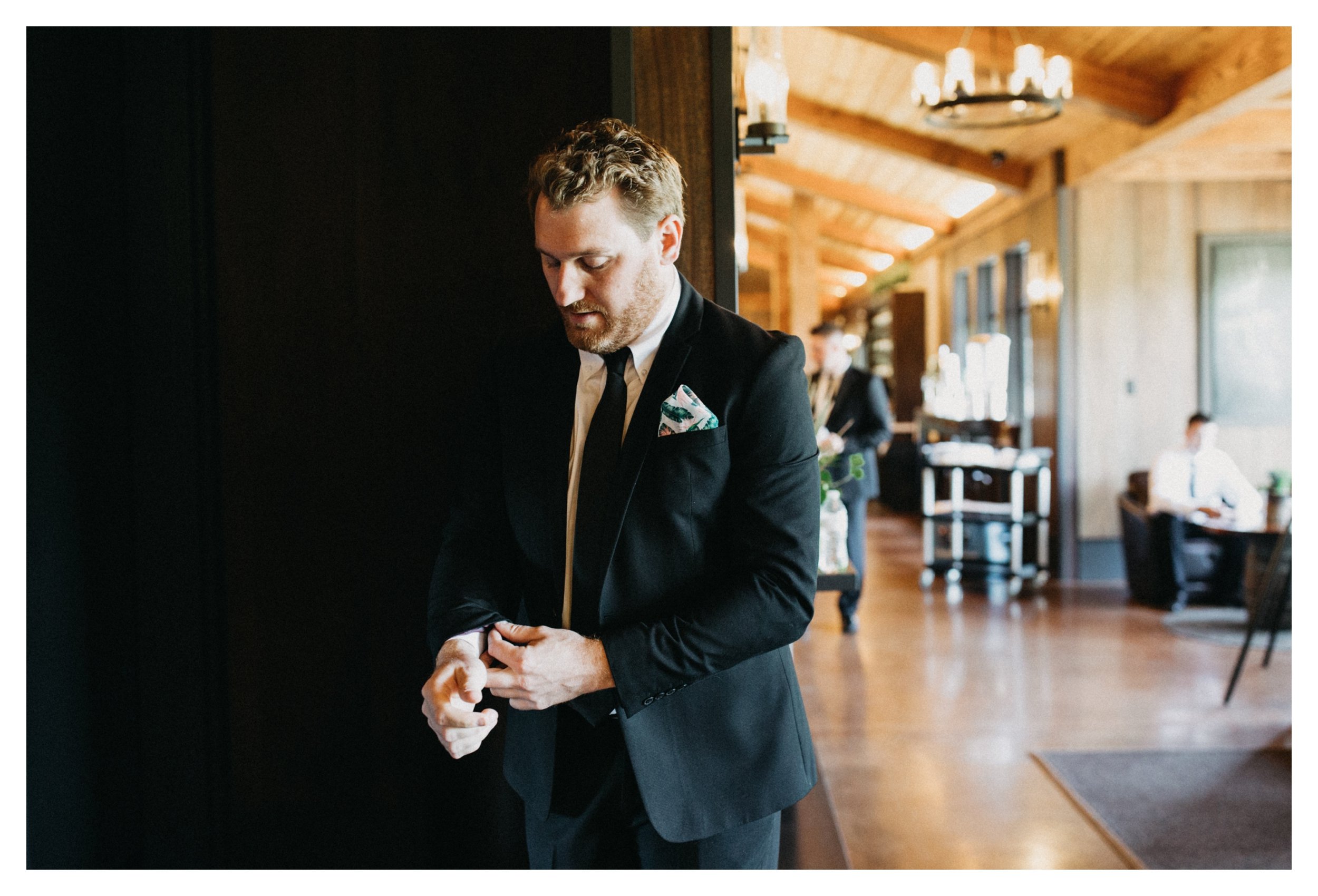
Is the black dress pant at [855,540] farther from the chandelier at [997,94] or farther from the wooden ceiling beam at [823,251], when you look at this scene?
the wooden ceiling beam at [823,251]

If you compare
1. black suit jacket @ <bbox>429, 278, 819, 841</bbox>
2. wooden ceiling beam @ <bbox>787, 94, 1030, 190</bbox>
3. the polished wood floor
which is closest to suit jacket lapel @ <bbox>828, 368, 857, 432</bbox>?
the polished wood floor

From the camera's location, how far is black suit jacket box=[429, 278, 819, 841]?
1248 millimetres

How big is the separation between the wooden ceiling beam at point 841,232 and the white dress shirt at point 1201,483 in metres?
7.90

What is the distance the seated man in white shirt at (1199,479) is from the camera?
587 centimetres

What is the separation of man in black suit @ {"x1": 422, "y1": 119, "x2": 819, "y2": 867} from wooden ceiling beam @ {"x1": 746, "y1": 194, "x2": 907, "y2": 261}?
40.2 ft

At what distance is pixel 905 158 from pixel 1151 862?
21.5 feet

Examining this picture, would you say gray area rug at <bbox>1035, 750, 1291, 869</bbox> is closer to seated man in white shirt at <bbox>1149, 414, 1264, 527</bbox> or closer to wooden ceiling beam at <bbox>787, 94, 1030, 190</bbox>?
seated man in white shirt at <bbox>1149, 414, 1264, 527</bbox>

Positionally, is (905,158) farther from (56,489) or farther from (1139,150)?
(56,489)

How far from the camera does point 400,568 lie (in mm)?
1894

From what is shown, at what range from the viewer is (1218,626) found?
5.65m

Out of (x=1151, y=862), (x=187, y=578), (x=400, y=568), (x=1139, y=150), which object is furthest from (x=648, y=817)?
(x=1139, y=150)

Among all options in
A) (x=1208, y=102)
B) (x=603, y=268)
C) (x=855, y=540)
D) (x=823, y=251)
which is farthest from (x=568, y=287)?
(x=823, y=251)

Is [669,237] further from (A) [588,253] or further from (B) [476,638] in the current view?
(B) [476,638]

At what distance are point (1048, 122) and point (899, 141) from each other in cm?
238
